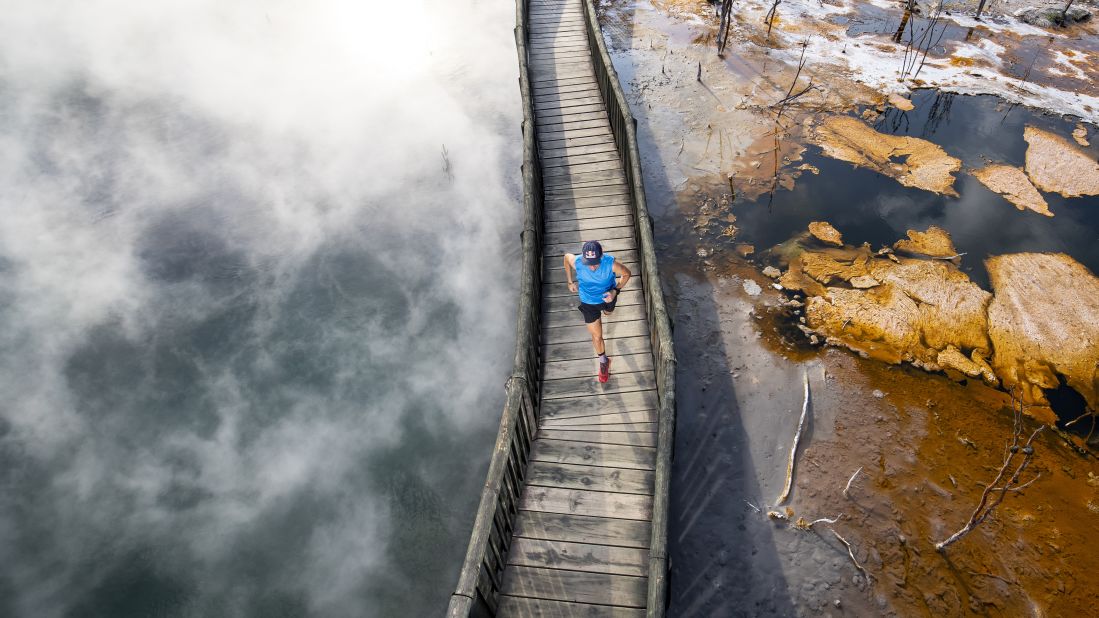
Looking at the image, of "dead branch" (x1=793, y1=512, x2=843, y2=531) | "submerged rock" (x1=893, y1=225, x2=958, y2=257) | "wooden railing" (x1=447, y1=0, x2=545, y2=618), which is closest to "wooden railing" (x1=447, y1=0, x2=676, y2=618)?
"wooden railing" (x1=447, y1=0, x2=545, y2=618)

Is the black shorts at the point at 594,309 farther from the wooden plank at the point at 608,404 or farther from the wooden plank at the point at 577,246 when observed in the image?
the wooden plank at the point at 577,246

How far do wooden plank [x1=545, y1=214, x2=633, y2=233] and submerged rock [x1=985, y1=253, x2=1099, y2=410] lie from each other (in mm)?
5557

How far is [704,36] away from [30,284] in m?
16.8

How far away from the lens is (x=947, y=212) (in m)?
9.63

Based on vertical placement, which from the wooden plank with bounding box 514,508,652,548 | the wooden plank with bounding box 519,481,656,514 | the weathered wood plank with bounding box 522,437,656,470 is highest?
the weathered wood plank with bounding box 522,437,656,470

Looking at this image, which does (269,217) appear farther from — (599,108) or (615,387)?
(615,387)

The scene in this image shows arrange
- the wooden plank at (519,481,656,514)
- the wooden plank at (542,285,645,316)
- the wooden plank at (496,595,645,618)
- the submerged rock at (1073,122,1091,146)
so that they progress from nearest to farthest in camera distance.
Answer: the wooden plank at (496,595,645,618)
the wooden plank at (519,481,656,514)
the wooden plank at (542,285,645,316)
the submerged rock at (1073,122,1091,146)

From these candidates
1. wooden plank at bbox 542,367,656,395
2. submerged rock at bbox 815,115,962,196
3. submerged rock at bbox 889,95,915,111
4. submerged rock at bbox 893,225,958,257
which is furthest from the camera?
submerged rock at bbox 889,95,915,111

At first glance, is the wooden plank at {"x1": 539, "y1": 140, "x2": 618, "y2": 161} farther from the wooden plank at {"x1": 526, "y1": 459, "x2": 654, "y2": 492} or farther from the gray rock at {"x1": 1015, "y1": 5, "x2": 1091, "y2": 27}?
the gray rock at {"x1": 1015, "y1": 5, "x2": 1091, "y2": 27}

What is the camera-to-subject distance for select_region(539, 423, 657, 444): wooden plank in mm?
5160

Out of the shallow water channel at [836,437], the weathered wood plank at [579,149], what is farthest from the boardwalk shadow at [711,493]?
the weathered wood plank at [579,149]

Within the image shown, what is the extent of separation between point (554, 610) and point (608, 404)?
1982 mm

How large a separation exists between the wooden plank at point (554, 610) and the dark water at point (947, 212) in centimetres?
680

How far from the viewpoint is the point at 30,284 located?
9.46 metres
